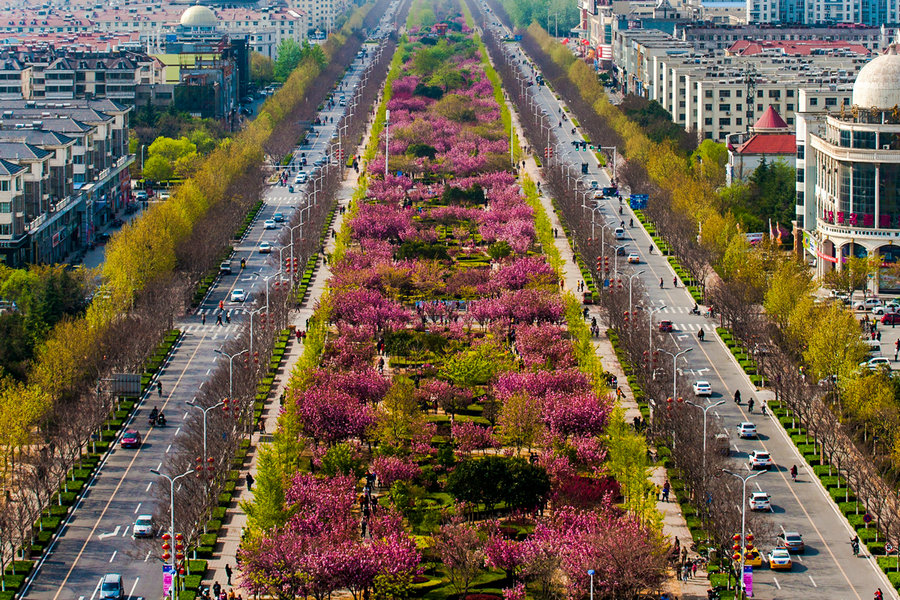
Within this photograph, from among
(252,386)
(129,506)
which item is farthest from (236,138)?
(129,506)

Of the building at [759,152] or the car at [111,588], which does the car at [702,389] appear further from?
the building at [759,152]

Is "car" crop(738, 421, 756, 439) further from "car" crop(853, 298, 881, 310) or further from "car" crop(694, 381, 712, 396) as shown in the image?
"car" crop(853, 298, 881, 310)

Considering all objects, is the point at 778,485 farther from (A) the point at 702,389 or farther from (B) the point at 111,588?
(B) the point at 111,588

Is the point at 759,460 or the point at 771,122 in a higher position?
the point at 771,122

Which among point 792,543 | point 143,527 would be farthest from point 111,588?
point 792,543

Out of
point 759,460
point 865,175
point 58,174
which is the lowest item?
point 759,460

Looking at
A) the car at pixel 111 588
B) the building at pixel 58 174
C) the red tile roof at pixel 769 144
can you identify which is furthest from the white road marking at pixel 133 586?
the red tile roof at pixel 769 144
